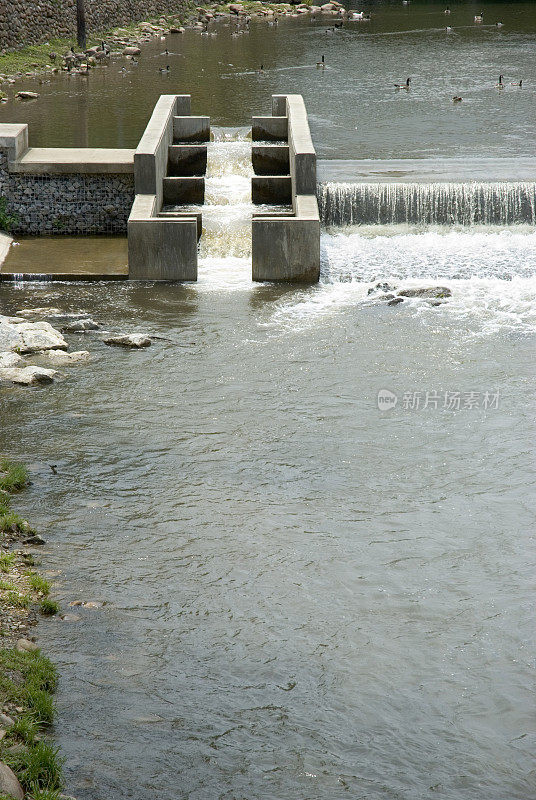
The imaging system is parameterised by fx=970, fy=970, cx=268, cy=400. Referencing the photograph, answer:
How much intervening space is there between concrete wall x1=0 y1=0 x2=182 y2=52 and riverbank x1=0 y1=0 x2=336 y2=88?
318mm

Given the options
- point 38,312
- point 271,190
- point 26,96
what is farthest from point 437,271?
point 26,96

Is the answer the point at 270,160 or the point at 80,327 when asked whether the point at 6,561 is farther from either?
the point at 270,160

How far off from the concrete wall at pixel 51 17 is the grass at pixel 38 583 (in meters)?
30.0

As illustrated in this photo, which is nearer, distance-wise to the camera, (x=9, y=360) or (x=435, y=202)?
(x=9, y=360)

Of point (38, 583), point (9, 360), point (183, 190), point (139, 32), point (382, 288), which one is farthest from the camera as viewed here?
point (139, 32)

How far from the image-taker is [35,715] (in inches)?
236

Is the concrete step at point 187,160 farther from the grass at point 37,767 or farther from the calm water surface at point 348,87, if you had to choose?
the grass at point 37,767

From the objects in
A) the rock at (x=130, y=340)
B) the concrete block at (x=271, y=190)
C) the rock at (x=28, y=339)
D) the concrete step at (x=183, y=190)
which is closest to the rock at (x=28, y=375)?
the rock at (x=28, y=339)

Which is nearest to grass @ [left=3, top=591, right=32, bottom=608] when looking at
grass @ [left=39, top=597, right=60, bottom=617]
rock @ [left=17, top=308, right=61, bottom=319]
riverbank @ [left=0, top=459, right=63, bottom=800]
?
riverbank @ [left=0, top=459, right=63, bottom=800]

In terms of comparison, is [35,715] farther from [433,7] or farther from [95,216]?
[433,7]

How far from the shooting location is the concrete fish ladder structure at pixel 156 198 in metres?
14.7

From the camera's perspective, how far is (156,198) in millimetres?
15977

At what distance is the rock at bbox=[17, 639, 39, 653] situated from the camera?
6607 millimetres

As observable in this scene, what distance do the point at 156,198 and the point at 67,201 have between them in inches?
65.1
